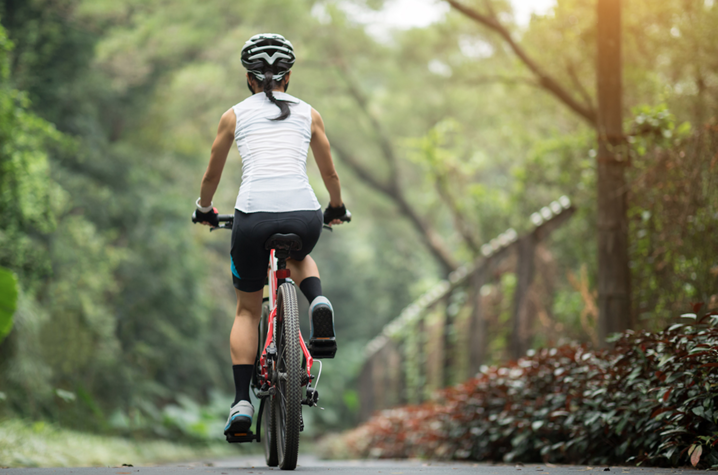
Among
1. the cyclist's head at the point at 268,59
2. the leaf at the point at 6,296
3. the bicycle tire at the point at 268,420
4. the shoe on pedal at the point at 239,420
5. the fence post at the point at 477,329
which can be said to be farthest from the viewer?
the fence post at the point at 477,329

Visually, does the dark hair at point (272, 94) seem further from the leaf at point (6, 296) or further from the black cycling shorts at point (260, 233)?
the leaf at point (6, 296)

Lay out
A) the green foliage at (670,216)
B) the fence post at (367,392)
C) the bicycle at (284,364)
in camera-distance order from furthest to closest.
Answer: the fence post at (367,392), the green foliage at (670,216), the bicycle at (284,364)

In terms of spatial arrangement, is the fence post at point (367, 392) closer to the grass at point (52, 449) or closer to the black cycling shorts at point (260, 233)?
the grass at point (52, 449)

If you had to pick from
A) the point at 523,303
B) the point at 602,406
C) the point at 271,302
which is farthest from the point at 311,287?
the point at 523,303

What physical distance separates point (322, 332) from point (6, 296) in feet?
15.5

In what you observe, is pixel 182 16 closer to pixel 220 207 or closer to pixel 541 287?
pixel 220 207

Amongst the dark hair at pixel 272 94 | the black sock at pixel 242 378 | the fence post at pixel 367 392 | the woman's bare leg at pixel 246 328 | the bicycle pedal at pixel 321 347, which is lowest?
the black sock at pixel 242 378

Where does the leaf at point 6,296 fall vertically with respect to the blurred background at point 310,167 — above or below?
below

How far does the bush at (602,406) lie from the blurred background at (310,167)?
3.14 ft

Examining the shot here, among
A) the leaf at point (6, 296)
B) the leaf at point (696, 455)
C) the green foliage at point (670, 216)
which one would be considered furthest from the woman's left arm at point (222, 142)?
the leaf at point (6, 296)

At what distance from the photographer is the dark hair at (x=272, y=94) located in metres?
3.98

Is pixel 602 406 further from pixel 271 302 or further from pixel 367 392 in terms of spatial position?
pixel 367 392

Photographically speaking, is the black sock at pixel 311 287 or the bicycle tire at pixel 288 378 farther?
the black sock at pixel 311 287

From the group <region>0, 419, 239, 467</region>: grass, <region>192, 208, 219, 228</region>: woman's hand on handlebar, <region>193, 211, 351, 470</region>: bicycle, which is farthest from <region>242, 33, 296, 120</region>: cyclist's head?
<region>0, 419, 239, 467</region>: grass
